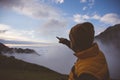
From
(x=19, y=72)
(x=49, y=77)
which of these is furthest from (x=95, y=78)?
(x=19, y=72)

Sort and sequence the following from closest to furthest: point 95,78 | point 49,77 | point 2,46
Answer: point 95,78
point 49,77
point 2,46

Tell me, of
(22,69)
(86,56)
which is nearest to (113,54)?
(22,69)

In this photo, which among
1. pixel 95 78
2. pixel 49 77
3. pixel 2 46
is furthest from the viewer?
pixel 2 46

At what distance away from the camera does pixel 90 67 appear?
0.96m

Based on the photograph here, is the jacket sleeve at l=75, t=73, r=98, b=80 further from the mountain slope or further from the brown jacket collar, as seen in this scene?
the mountain slope

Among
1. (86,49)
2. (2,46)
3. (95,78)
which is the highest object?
(2,46)

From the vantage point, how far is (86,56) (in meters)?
1.00

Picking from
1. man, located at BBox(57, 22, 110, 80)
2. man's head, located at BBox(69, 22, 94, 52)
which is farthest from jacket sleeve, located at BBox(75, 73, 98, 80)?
man's head, located at BBox(69, 22, 94, 52)

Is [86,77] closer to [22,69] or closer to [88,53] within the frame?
[88,53]

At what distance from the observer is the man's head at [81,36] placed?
100cm

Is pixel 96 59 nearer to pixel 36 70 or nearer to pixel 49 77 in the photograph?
pixel 49 77

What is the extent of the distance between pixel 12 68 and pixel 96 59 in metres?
4.28

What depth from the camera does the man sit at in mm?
955

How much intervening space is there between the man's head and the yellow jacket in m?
0.03
